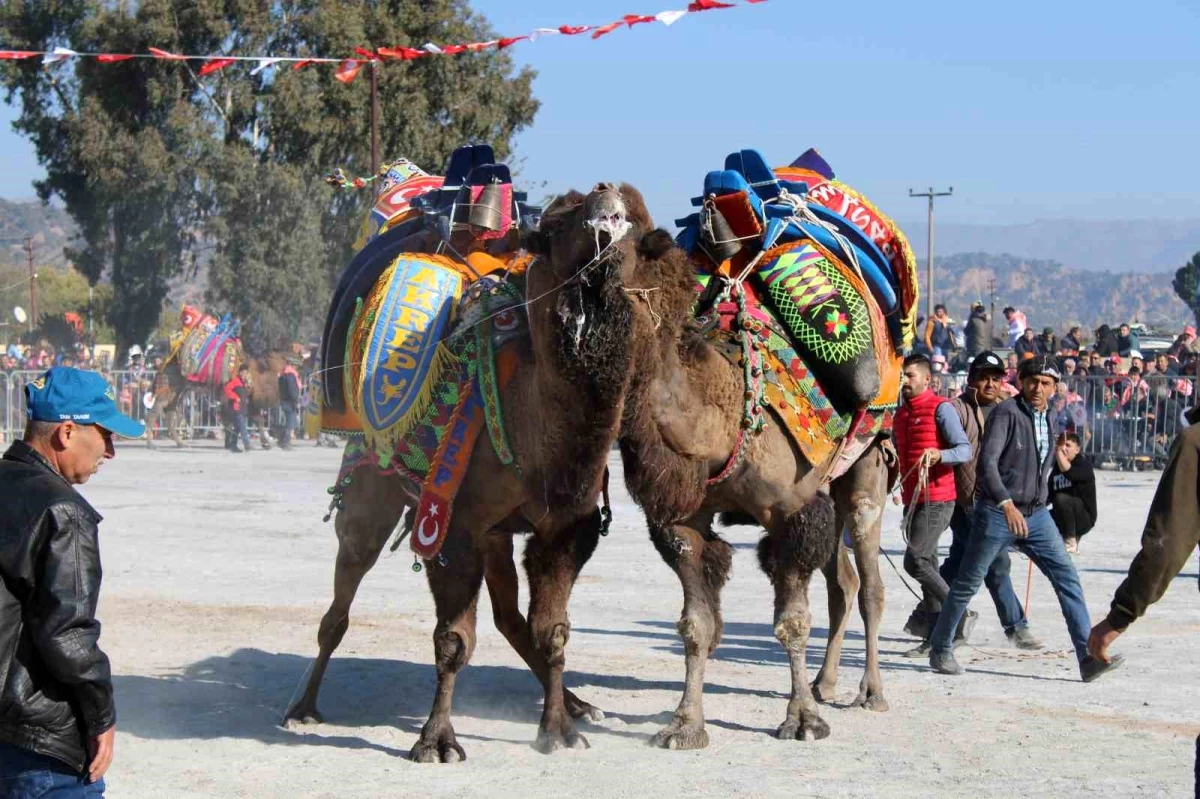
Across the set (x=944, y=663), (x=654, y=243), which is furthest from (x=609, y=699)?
(x=654, y=243)

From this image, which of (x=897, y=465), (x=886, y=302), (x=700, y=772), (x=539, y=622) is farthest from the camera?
(x=897, y=465)

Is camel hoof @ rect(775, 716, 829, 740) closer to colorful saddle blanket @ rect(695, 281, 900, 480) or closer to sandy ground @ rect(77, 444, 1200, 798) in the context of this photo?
sandy ground @ rect(77, 444, 1200, 798)

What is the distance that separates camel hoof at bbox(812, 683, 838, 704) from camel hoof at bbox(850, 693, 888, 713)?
0.23m

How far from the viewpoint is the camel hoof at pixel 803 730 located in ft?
24.9

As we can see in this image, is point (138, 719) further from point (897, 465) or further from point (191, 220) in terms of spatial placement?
point (191, 220)

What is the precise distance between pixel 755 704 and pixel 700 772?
153 centimetres

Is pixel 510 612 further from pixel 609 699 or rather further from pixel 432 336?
pixel 432 336

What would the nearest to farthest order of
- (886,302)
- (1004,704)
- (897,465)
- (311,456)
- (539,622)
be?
(539,622)
(1004,704)
(886,302)
(897,465)
(311,456)

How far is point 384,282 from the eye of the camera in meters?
7.89

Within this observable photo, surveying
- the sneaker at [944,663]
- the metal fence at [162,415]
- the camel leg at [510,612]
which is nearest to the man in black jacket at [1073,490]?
the sneaker at [944,663]

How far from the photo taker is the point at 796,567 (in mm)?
7797

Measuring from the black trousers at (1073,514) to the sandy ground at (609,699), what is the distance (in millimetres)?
686

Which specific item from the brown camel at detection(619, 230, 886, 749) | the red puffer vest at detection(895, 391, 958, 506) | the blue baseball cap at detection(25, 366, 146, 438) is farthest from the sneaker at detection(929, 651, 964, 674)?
the blue baseball cap at detection(25, 366, 146, 438)

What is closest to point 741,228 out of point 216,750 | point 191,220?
point 216,750
